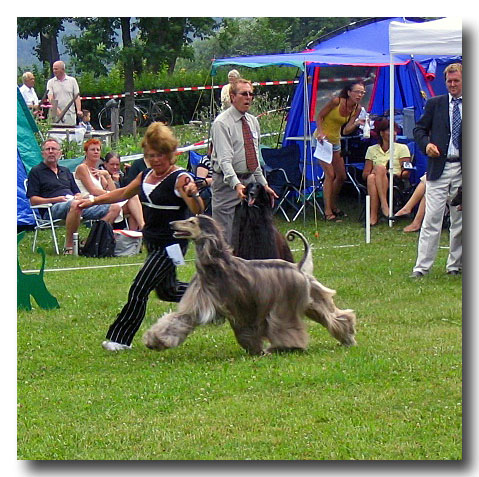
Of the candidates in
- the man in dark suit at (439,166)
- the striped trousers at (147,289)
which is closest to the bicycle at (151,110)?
the striped trousers at (147,289)

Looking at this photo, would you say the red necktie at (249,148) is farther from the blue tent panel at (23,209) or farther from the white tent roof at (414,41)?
the blue tent panel at (23,209)

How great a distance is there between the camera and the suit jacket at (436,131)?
23.0ft

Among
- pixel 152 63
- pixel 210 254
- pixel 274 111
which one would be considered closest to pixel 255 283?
pixel 210 254

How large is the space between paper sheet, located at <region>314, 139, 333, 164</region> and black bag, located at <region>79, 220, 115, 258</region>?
9.10 ft

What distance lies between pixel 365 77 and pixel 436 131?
20.0 feet

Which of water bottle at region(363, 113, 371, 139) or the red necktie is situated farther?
water bottle at region(363, 113, 371, 139)

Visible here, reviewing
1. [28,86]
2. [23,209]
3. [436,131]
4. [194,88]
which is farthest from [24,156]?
[436,131]

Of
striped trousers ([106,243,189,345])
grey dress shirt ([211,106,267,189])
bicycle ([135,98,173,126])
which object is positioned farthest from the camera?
grey dress shirt ([211,106,267,189])

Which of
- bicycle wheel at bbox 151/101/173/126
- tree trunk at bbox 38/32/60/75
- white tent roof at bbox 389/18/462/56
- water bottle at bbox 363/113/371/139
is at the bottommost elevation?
water bottle at bbox 363/113/371/139

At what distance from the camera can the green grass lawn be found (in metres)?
4.52

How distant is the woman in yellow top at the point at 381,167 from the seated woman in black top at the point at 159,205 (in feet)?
14.3

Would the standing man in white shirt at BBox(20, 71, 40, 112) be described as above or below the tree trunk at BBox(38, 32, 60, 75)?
below

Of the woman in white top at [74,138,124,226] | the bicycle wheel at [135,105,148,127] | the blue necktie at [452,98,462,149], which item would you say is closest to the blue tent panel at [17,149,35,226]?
the woman in white top at [74,138,124,226]

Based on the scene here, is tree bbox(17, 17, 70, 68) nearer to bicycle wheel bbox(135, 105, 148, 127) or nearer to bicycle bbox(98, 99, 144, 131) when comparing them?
bicycle bbox(98, 99, 144, 131)
